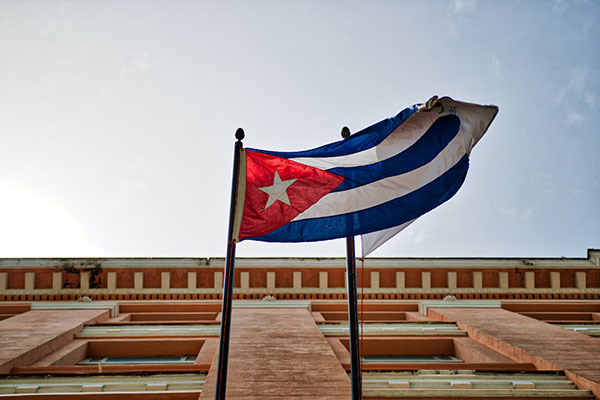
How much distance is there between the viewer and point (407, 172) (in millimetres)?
6676

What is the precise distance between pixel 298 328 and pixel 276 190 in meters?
5.74

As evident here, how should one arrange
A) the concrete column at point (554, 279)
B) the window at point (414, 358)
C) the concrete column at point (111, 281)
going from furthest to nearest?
the concrete column at point (554, 279)
the concrete column at point (111, 281)
the window at point (414, 358)

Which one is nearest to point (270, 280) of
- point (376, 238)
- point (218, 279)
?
point (218, 279)

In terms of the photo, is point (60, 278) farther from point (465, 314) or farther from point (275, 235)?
point (465, 314)

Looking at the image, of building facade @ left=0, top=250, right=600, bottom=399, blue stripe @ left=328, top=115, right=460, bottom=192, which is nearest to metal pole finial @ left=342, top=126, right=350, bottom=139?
blue stripe @ left=328, top=115, right=460, bottom=192

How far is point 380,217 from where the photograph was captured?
6.57 metres

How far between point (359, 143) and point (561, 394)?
4.99 m

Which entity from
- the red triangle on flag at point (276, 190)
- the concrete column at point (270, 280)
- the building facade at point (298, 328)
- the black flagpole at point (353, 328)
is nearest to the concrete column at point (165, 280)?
the building facade at point (298, 328)

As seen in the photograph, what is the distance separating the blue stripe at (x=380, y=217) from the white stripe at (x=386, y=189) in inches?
2.9

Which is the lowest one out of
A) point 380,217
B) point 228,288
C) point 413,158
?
point 228,288

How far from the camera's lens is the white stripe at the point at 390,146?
6664mm

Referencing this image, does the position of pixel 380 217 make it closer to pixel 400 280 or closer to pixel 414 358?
pixel 414 358

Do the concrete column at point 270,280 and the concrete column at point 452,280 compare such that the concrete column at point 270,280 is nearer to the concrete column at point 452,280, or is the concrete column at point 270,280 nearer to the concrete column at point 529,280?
the concrete column at point 452,280

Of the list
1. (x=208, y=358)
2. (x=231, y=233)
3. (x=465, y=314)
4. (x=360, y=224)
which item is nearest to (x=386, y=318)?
(x=465, y=314)
